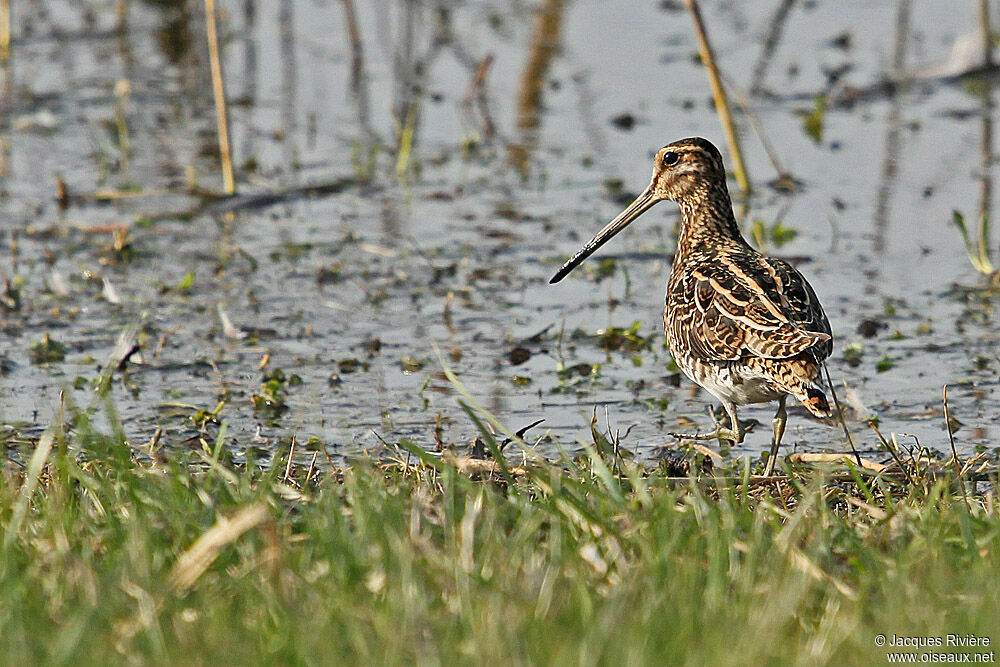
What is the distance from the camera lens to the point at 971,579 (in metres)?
3.31

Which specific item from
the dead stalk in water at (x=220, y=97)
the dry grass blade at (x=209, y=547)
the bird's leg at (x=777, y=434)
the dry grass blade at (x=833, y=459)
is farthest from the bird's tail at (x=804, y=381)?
the dead stalk in water at (x=220, y=97)

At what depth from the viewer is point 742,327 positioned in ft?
15.6

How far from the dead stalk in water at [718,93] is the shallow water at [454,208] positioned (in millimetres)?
267

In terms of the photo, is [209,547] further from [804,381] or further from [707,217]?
[707,217]

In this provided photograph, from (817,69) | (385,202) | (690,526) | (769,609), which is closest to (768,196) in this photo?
(385,202)

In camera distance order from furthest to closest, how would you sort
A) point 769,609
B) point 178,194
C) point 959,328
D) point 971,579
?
point 178,194 → point 959,328 → point 971,579 → point 769,609

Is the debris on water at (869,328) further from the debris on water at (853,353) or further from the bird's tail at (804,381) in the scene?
the bird's tail at (804,381)

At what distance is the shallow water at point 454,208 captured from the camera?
233 inches

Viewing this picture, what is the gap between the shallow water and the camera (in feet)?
19.4

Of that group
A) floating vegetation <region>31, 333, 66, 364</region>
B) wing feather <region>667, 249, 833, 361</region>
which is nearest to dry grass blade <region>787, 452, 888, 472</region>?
wing feather <region>667, 249, 833, 361</region>

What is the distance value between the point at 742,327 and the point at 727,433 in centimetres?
56

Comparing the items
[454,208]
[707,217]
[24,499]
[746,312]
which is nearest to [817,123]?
[454,208]

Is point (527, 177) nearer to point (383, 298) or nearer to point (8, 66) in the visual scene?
point (383, 298)

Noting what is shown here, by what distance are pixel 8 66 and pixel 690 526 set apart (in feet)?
28.4
